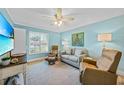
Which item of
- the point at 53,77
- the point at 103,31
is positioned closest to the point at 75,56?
the point at 103,31

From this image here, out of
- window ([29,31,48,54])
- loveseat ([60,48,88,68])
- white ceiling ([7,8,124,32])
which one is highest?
white ceiling ([7,8,124,32])

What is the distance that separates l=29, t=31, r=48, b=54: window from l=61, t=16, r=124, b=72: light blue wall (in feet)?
5.89

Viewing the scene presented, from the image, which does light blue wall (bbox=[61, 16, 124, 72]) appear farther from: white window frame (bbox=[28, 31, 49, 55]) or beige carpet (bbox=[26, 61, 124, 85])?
white window frame (bbox=[28, 31, 49, 55])

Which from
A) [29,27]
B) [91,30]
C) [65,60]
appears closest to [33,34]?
[29,27]

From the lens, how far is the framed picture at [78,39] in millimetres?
5317

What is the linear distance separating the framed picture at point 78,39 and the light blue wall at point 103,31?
0.20 metres

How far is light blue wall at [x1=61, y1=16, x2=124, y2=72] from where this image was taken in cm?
344

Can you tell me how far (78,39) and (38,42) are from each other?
231 cm

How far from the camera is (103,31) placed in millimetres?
4102

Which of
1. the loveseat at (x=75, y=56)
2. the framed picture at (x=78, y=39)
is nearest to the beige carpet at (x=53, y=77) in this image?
the loveseat at (x=75, y=56)

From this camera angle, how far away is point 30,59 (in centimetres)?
543

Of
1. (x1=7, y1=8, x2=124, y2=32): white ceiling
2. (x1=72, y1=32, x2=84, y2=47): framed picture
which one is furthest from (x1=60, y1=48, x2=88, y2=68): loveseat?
(x1=7, y1=8, x2=124, y2=32): white ceiling

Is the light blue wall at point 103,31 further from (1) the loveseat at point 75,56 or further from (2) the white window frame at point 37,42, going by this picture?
(2) the white window frame at point 37,42

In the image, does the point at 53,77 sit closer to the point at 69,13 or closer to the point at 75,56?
the point at 75,56
